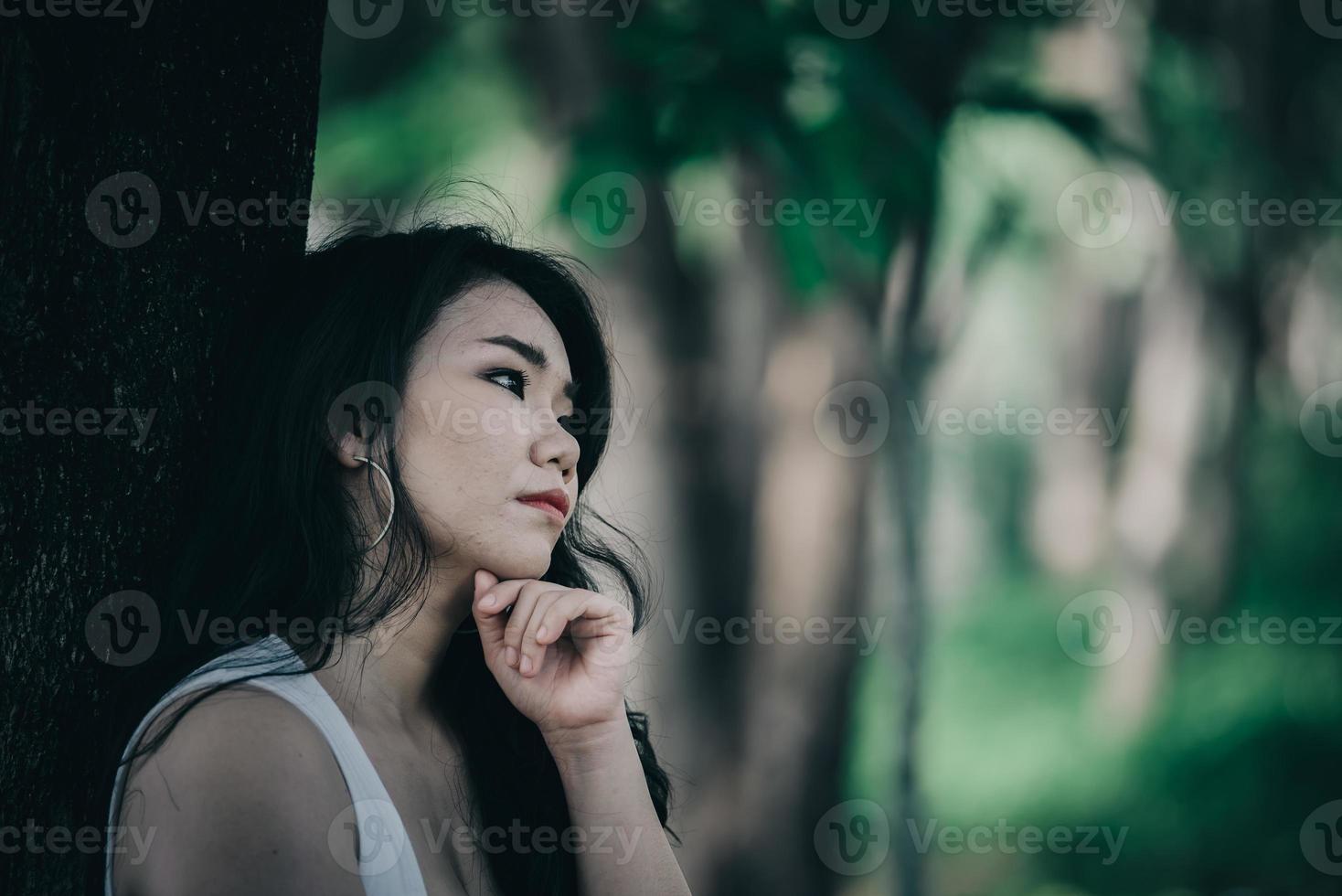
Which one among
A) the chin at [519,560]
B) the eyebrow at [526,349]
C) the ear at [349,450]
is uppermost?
the eyebrow at [526,349]

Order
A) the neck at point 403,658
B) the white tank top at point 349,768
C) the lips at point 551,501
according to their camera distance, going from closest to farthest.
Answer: the white tank top at point 349,768, the neck at point 403,658, the lips at point 551,501

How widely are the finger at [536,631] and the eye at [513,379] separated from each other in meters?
0.30

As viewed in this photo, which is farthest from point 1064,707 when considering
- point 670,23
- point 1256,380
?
point 670,23

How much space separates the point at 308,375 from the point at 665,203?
3.02 m

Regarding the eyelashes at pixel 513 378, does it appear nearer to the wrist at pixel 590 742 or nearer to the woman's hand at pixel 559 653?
the woman's hand at pixel 559 653

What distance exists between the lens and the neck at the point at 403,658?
162 cm

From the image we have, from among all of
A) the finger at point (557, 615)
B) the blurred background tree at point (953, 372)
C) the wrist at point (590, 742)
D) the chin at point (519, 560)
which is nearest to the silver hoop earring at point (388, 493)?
the chin at point (519, 560)

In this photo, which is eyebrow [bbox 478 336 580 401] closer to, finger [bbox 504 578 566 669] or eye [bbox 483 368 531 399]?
eye [bbox 483 368 531 399]

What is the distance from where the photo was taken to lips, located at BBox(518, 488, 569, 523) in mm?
1721

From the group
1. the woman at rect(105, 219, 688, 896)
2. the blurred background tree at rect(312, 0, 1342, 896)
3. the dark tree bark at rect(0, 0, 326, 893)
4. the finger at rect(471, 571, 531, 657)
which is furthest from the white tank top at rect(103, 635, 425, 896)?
the blurred background tree at rect(312, 0, 1342, 896)

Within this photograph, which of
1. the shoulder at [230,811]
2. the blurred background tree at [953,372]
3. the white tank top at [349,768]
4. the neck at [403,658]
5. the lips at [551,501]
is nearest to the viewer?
the shoulder at [230,811]

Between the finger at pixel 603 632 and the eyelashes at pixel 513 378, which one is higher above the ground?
the eyelashes at pixel 513 378

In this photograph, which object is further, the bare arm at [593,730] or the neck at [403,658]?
the bare arm at [593,730]

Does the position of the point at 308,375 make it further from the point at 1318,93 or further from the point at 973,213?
the point at 1318,93
